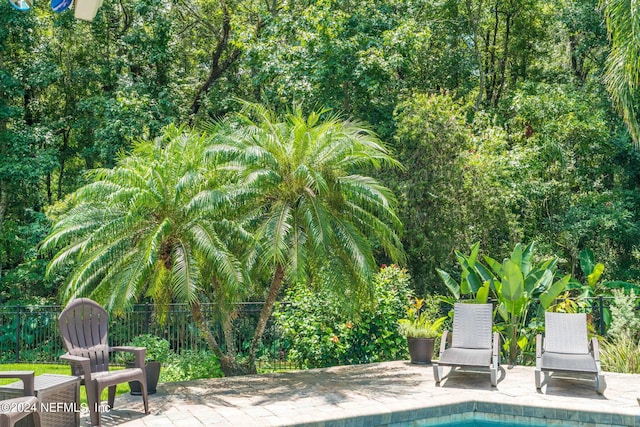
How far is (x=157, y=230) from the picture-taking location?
9.45 m

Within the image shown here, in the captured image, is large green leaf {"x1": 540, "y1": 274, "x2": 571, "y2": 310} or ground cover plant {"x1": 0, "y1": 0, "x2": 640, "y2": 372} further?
ground cover plant {"x1": 0, "y1": 0, "x2": 640, "y2": 372}

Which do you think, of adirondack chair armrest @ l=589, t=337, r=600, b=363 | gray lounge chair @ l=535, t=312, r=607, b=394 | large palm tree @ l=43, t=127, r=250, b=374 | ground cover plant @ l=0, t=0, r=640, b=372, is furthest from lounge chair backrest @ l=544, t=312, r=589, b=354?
large palm tree @ l=43, t=127, r=250, b=374

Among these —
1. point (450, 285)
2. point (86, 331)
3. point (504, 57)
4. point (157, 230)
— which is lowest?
point (86, 331)

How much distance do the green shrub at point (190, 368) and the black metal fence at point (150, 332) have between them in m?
1.41

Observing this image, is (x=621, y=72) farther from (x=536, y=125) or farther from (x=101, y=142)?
(x=101, y=142)

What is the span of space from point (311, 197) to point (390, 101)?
9.07m

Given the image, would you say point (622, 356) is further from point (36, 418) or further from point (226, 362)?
point (36, 418)

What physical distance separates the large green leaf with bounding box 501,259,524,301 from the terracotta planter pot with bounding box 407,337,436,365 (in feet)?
5.87

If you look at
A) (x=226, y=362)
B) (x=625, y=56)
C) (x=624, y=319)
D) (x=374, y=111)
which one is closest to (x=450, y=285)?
(x=624, y=319)

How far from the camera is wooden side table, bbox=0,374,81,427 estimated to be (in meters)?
6.34

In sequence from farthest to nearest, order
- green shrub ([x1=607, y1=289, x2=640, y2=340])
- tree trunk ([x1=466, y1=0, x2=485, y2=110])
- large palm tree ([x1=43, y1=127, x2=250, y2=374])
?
tree trunk ([x1=466, y1=0, x2=485, y2=110]), green shrub ([x1=607, y1=289, x2=640, y2=340]), large palm tree ([x1=43, y1=127, x2=250, y2=374])

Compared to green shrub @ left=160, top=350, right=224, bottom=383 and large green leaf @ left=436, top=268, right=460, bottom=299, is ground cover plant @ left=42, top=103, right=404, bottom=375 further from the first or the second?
large green leaf @ left=436, top=268, right=460, bottom=299

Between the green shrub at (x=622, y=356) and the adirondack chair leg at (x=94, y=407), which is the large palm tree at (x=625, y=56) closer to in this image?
the green shrub at (x=622, y=356)

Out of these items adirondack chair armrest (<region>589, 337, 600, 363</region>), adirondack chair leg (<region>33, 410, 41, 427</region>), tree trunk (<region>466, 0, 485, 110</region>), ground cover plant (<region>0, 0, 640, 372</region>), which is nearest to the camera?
adirondack chair leg (<region>33, 410, 41, 427</region>)
